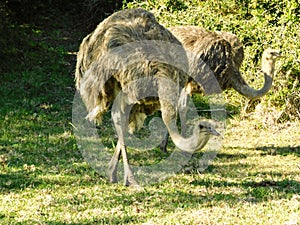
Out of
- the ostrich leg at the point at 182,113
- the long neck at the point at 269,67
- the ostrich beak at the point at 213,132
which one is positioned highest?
the long neck at the point at 269,67

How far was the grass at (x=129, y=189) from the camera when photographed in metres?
4.98

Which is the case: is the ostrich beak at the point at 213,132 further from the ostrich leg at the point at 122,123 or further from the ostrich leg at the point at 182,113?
the ostrich leg at the point at 182,113

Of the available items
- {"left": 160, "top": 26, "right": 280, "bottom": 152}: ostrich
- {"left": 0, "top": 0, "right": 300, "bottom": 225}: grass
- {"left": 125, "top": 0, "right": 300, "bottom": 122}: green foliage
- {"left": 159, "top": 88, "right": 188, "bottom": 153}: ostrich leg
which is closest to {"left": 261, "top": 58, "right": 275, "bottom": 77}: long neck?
{"left": 160, "top": 26, "right": 280, "bottom": 152}: ostrich

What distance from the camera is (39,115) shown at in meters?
8.98

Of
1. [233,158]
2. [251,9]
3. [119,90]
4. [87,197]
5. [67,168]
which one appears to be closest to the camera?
[87,197]

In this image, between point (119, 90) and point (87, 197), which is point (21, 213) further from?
point (119, 90)

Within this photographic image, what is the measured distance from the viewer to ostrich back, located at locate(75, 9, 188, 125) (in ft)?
18.6

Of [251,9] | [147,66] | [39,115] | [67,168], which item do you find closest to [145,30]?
[147,66]

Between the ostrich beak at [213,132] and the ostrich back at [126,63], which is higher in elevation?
the ostrich back at [126,63]

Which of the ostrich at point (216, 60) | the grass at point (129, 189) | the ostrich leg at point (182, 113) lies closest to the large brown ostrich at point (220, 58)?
the ostrich at point (216, 60)

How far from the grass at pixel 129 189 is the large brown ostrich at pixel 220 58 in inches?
32.5

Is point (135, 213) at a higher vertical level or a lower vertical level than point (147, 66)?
lower

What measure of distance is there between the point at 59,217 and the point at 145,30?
231 centimetres

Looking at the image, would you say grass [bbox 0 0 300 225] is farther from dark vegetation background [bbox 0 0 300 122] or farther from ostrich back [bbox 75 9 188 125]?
ostrich back [bbox 75 9 188 125]
